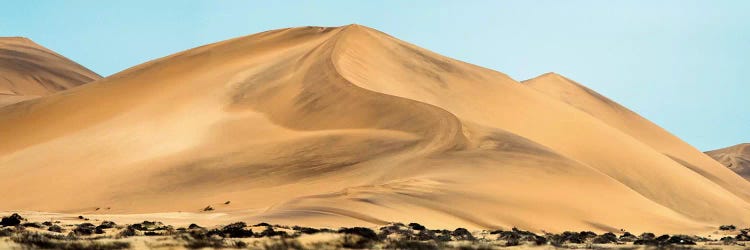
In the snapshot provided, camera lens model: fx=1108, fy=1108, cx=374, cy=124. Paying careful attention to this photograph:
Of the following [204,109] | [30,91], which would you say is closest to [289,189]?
[204,109]

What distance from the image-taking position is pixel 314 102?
2997 inches

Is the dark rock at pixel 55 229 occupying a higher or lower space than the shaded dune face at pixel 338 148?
lower

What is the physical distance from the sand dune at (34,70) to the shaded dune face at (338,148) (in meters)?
66.6

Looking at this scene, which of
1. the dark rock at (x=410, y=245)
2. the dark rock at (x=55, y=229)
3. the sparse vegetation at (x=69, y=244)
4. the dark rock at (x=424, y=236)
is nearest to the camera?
the sparse vegetation at (x=69, y=244)

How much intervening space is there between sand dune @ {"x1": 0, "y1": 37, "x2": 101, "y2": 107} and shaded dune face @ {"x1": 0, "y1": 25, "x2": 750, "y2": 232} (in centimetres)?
6655

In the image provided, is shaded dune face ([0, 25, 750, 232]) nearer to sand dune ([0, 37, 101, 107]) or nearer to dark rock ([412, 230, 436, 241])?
dark rock ([412, 230, 436, 241])

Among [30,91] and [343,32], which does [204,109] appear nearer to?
[343,32]

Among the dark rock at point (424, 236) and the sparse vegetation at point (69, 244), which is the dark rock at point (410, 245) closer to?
the dark rock at point (424, 236)

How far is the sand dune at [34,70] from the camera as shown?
15912 cm

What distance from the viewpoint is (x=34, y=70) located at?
169 meters

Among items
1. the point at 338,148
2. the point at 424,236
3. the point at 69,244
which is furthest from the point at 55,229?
the point at 338,148

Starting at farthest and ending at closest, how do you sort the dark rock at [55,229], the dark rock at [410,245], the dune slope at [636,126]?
the dune slope at [636,126] < the dark rock at [55,229] < the dark rock at [410,245]

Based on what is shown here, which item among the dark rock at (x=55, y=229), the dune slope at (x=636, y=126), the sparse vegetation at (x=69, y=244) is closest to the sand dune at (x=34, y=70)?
the dune slope at (x=636, y=126)

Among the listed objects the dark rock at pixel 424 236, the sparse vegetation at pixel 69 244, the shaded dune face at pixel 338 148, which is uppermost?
the shaded dune face at pixel 338 148
